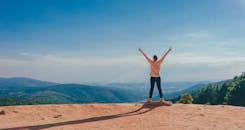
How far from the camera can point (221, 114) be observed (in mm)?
18188

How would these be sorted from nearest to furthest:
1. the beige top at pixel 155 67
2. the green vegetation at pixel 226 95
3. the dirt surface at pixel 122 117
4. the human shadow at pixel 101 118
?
the human shadow at pixel 101 118
the dirt surface at pixel 122 117
the beige top at pixel 155 67
the green vegetation at pixel 226 95

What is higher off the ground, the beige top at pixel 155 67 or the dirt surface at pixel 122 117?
the beige top at pixel 155 67

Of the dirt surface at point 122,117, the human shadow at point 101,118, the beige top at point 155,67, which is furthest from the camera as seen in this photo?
the beige top at point 155,67

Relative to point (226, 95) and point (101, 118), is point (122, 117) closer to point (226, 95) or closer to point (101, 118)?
point (101, 118)

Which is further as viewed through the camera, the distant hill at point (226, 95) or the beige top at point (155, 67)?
the distant hill at point (226, 95)

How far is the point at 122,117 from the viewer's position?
16.7 m

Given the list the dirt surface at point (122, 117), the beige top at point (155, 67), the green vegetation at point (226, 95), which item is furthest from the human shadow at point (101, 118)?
the green vegetation at point (226, 95)

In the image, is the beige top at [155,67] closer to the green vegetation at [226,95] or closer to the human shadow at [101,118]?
the human shadow at [101,118]

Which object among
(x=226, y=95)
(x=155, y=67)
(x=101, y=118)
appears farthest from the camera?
(x=226, y=95)

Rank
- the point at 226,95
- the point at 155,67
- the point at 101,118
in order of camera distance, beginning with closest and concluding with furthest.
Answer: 1. the point at 101,118
2. the point at 155,67
3. the point at 226,95

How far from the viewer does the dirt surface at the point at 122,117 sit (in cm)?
1477

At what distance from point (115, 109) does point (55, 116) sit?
333 centimetres

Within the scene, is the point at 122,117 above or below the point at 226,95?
below

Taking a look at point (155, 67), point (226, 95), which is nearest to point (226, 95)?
point (226, 95)
